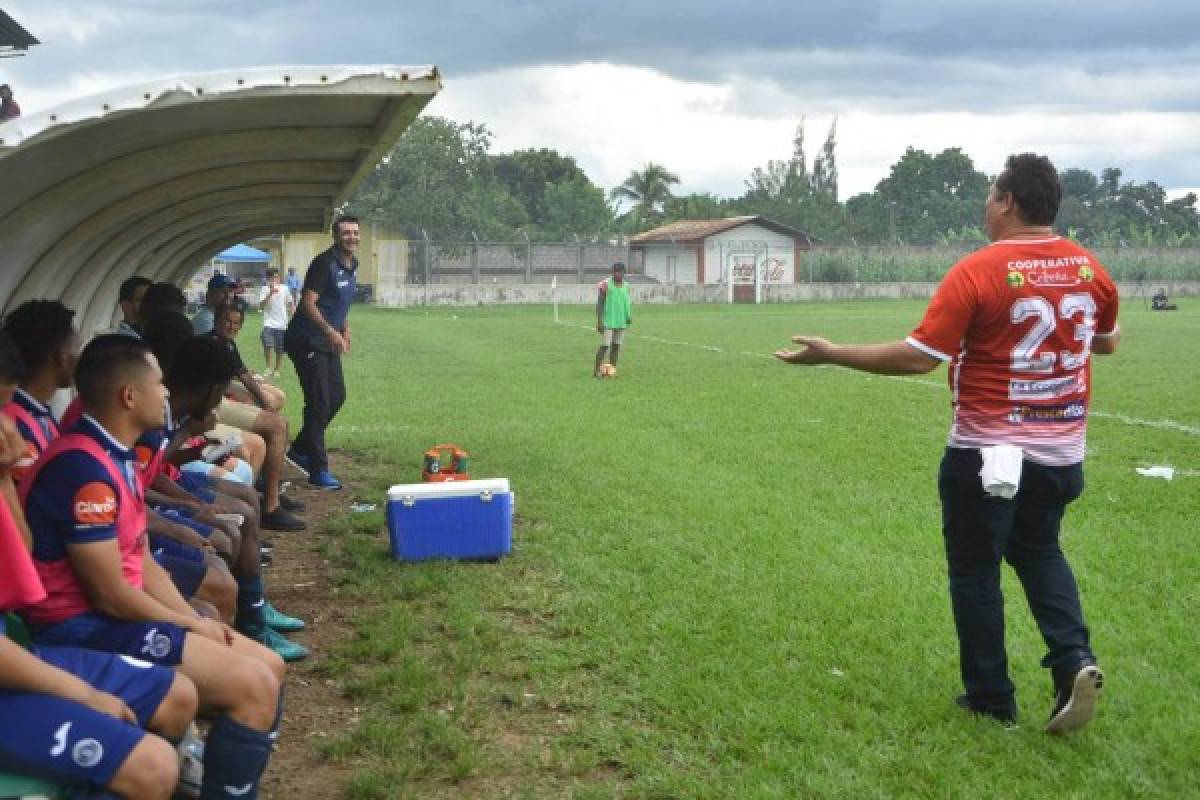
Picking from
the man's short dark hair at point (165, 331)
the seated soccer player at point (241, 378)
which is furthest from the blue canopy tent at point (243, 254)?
the man's short dark hair at point (165, 331)

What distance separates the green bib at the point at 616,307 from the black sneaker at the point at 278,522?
12733 millimetres

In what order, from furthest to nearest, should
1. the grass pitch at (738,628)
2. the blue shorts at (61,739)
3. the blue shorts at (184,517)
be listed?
the blue shorts at (184,517), the grass pitch at (738,628), the blue shorts at (61,739)

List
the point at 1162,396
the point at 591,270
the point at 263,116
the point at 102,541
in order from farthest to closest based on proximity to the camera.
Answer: the point at 591,270
the point at 1162,396
the point at 263,116
the point at 102,541

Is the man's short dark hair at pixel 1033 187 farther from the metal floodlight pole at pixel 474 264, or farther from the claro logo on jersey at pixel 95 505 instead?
the metal floodlight pole at pixel 474 264

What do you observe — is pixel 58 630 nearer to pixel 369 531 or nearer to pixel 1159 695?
pixel 1159 695

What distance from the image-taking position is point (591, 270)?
225 feet

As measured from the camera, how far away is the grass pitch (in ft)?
15.9

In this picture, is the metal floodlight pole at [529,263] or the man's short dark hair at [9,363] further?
the metal floodlight pole at [529,263]

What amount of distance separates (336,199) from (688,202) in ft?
285

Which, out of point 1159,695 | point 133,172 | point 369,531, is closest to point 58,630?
point 133,172

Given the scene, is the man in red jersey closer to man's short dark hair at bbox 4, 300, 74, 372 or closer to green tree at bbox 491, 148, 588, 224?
man's short dark hair at bbox 4, 300, 74, 372

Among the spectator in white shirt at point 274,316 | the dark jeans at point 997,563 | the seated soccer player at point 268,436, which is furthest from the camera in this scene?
the spectator in white shirt at point 274,316

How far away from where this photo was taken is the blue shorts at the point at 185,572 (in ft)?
17.3

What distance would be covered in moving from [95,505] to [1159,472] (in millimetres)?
9656
